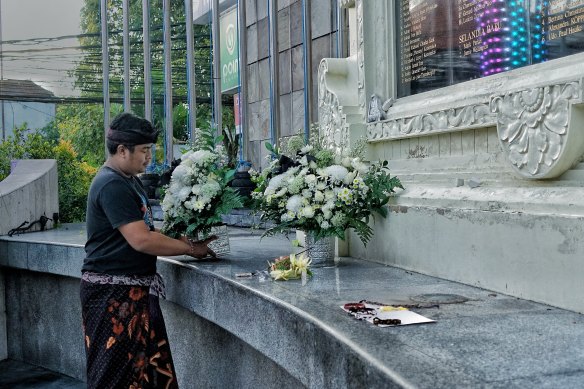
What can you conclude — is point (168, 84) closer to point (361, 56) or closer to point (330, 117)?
point (330, 117)

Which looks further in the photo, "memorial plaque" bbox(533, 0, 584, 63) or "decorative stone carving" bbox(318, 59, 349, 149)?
"decorative stone carving" bbox(318, 59, 349, 149)

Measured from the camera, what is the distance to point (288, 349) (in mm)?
3346

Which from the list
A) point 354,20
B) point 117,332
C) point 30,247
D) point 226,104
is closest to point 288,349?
point 117,332

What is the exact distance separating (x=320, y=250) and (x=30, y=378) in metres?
4.21

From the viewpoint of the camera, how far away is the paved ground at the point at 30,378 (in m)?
7.38

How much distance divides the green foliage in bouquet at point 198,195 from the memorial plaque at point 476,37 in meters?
1.40

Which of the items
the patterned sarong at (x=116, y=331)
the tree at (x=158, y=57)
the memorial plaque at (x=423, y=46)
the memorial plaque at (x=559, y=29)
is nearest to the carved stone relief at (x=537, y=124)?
the memorial plaque at (x=559, y=29)

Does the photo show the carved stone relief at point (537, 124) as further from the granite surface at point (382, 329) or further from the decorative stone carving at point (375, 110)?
the decorative stone carving at point (375, 110)

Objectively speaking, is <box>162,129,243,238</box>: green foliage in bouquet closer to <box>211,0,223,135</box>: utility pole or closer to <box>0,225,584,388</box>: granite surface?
<box>0,225,584,388</box>: granite surface

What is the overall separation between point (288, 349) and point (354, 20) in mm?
3335

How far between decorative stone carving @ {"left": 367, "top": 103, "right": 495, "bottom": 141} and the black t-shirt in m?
1.78

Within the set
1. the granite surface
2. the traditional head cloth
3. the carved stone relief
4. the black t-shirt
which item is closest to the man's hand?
the granite surface

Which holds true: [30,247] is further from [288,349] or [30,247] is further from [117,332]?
[288,349]

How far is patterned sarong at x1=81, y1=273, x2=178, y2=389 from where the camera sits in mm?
3994
